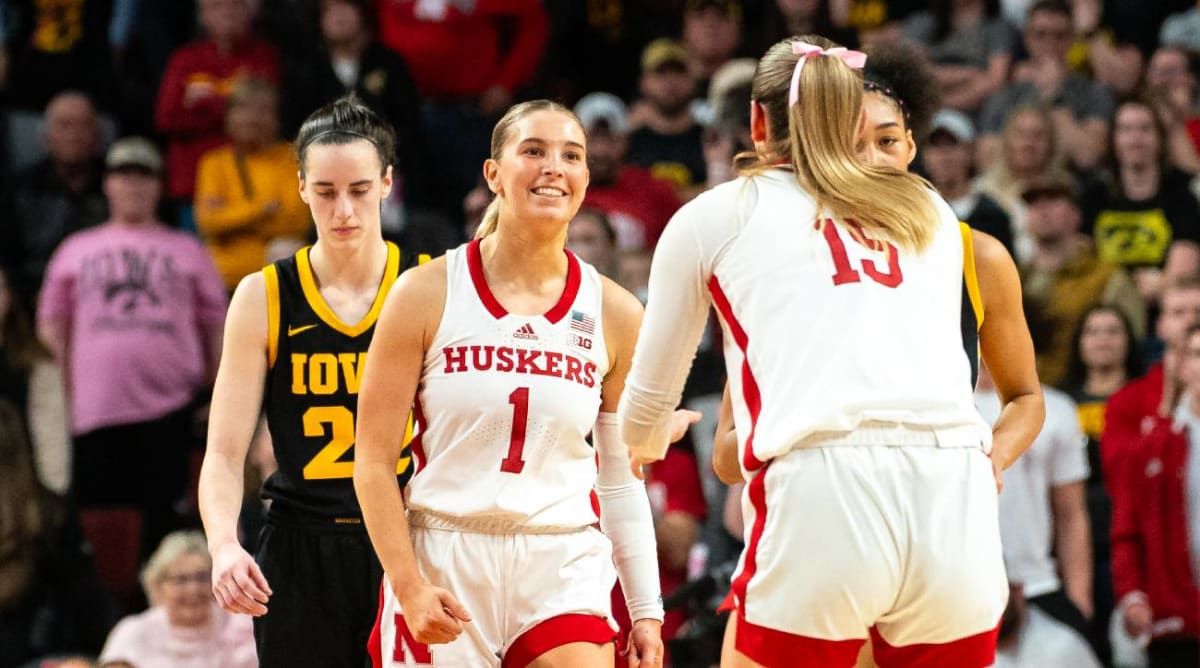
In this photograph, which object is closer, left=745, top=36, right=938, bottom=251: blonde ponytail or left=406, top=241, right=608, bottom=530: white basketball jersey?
left=745, top=36, right=938, bottom=251: blonde ponytail

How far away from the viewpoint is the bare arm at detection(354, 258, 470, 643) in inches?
160

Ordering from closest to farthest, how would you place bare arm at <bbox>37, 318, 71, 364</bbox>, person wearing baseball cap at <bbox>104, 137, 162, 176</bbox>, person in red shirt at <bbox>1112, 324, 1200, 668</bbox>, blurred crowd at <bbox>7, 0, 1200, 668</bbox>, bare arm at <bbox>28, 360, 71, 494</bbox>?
person in red shirt at <bbox>1112, 324, 1200, 668</bbox> < blurred crowd at <bbox>7, 0, 1200, 668</bbox> < bare arm at <bbox>28, 360, 71, 494</bbox> < person wearing baseball cap at <bbox>104, 137, 162, 176</bbox> < bare arm at <bbox>37, 318, 71, 364</bbox>

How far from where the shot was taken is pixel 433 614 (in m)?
4.02

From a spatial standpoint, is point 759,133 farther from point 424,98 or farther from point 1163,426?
point 424,98

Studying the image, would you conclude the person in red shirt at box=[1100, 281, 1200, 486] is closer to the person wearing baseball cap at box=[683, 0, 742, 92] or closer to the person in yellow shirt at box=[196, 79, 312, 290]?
the person wearing baseball cap at box=[683, 0, 742, 92]

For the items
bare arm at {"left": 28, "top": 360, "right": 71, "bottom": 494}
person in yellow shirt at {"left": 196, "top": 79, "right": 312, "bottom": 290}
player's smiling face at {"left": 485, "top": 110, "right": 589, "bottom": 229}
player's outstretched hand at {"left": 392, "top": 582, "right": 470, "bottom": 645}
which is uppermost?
person in yellow shirt at {"left": 196, "top": 79, "right": 312, "bottom": 290}

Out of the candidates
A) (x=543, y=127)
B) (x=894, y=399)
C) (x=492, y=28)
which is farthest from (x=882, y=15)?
(x=894, y=399)

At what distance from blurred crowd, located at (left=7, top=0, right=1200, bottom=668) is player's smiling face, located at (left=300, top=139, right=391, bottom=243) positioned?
301cm

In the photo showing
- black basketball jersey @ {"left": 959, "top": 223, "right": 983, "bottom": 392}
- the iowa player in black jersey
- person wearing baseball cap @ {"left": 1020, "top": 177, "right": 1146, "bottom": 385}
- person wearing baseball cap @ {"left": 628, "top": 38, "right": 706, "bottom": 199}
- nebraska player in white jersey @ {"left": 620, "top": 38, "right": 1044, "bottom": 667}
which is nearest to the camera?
nebraska player in white jersey @ {"left": 620, "top": 38, "right": 1044, "bottom": 667}

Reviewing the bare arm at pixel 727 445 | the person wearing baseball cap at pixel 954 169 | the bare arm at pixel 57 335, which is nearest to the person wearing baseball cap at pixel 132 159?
the bare arm at pixel 57 335

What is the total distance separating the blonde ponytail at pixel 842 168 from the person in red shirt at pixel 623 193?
19.1ft

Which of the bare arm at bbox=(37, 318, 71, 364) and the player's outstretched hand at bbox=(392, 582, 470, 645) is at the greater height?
the bare arm at bbox=(37, 318, 71, 364)

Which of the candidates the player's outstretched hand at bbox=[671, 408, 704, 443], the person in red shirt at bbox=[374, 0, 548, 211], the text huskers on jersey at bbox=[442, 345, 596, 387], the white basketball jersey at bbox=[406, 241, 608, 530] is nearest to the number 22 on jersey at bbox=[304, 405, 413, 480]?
the white basketball jersey at bbox=[406, 241, 608, 530]

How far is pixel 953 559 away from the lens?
140 inches
